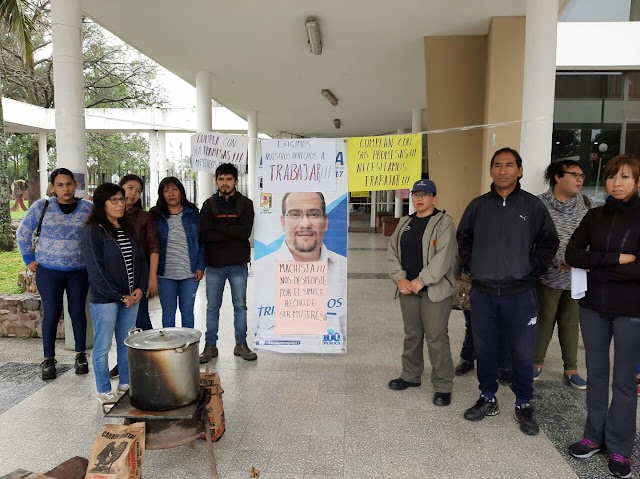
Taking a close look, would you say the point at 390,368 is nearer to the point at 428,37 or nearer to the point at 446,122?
the point at 446,122

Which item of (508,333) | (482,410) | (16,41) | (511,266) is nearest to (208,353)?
(482,410)

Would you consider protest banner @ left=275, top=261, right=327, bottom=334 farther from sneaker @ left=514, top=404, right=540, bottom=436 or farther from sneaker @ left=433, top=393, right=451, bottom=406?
sneaker @ left=514, top=404, right=540, bottom=436

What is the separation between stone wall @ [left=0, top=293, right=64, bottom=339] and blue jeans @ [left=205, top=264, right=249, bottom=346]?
2089 millimetres

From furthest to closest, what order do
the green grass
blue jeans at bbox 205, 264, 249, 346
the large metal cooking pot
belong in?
1. the green grass
2. blue jeans at bbox 205, 264, 249, 346
3. the large metal cooking pot

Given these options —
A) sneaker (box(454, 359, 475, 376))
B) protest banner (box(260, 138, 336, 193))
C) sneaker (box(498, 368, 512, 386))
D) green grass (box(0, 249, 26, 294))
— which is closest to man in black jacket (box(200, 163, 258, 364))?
protest banner (box(260, 138, 336, 193))

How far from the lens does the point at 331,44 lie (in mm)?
6777

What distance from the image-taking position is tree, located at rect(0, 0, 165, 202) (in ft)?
64.8

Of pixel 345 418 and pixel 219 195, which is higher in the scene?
pixel 219 195

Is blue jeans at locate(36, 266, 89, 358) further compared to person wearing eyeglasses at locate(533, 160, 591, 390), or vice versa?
blue jeans at locate(36, 266, 89, 358)

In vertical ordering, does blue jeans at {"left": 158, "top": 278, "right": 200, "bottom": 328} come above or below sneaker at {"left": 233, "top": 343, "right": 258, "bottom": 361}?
above

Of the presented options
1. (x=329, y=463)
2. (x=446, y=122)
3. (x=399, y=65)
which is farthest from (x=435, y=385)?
(x=399, y=65)

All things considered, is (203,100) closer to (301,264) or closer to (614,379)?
(301,264)

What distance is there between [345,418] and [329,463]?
0.56m

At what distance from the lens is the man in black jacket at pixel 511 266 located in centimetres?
305
